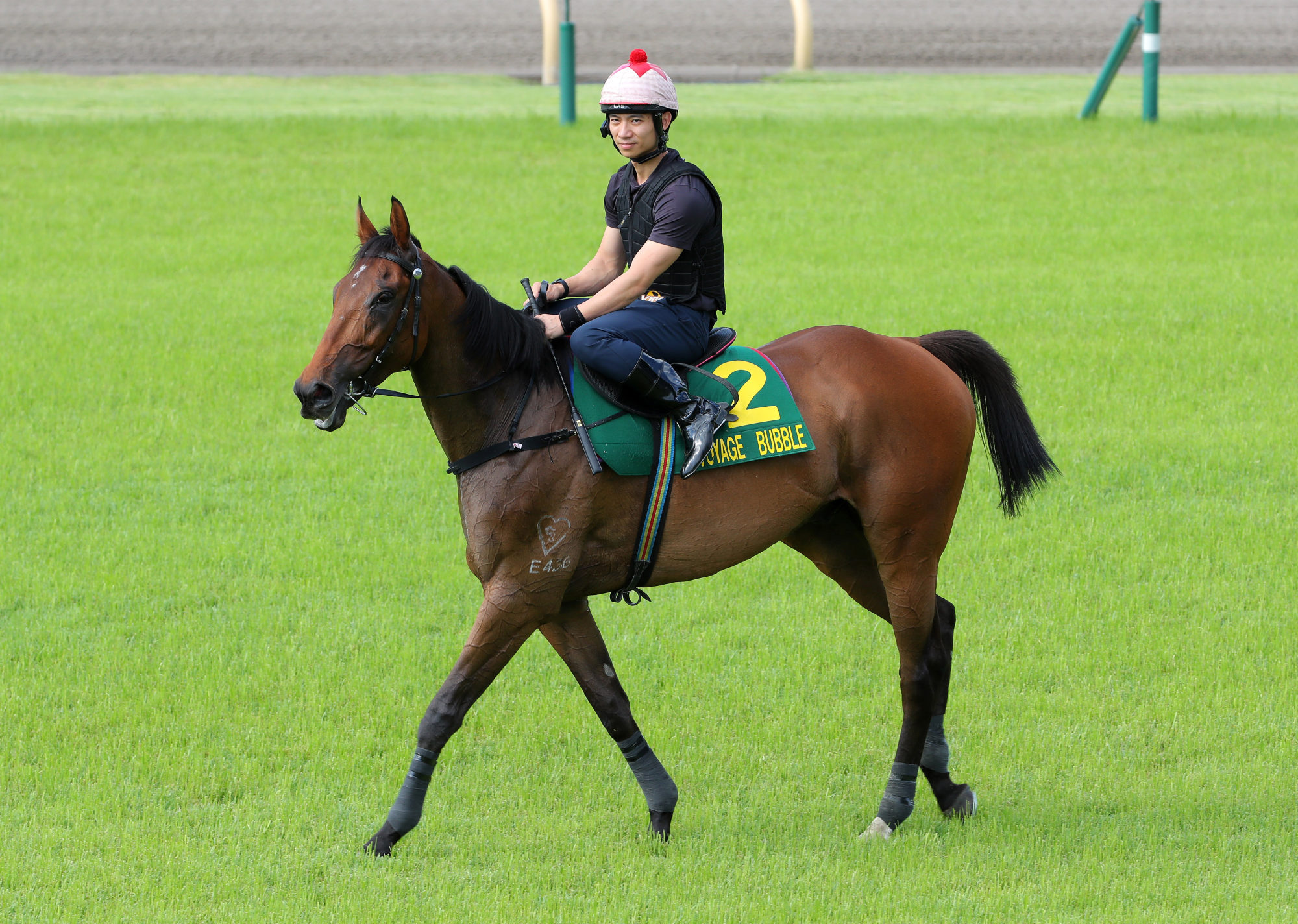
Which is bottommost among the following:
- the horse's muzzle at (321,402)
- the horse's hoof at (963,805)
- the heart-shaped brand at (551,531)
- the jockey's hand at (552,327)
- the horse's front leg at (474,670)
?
the horse's hoof at (963,805)

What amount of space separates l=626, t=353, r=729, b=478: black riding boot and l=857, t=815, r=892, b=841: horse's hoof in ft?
5.62

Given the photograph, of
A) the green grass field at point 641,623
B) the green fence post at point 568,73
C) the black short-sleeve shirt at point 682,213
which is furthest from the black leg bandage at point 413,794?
the green fence post at point 568,73

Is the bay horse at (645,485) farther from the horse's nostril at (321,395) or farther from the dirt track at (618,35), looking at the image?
the dirt track at (618,35)

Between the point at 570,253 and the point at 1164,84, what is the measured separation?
14.4 m

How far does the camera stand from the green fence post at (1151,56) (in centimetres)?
2325

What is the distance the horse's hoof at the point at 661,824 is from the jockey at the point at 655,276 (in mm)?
1485

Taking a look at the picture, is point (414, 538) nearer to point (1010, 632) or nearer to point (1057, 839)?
point (1010, 632)

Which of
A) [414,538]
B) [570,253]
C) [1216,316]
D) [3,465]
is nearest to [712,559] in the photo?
[414,538]

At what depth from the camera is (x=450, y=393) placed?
6.18 m

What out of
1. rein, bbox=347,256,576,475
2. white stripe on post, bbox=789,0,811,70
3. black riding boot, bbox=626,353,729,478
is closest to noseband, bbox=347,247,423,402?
rein, bbox=347,256,576,475

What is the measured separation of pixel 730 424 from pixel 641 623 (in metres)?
2.98

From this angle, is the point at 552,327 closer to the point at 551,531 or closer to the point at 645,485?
the point at 645,485

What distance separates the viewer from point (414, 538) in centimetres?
1062

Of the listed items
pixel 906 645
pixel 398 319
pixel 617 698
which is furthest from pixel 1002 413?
pixel 398 319
